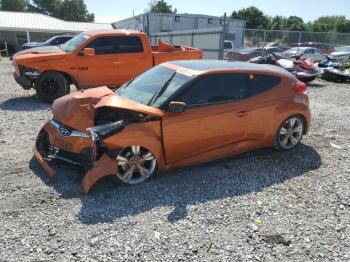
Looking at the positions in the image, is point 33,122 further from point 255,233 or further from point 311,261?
point 311,261

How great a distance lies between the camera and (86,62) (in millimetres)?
9188

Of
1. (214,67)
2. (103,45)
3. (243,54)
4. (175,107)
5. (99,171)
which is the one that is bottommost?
(99,171)

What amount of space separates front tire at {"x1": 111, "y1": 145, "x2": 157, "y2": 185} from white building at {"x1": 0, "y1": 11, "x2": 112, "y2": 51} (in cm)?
3591

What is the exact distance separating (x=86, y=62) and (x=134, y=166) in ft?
18.9

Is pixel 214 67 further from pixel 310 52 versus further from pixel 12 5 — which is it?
pixel 12 5

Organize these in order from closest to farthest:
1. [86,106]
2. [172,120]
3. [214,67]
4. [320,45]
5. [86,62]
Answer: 1. [172,120]
2. [86,106]
3. [214,67]
4. [86,62]
5. [320,45]

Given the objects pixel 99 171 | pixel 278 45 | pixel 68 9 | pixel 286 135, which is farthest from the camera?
pixel 68 9

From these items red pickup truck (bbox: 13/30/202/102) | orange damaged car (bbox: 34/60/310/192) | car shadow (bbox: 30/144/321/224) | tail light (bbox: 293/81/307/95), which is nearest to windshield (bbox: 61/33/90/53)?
red pickup truck (bbox: 13/30/202/102)

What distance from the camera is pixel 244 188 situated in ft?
14.6

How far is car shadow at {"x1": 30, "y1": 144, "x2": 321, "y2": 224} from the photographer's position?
3881mm

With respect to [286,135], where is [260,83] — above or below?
above

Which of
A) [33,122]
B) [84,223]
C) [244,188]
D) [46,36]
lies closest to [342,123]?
[244,188]

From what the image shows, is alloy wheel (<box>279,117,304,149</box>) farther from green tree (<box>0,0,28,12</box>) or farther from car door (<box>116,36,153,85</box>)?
green tree (<box>0,0,28,12</box>)

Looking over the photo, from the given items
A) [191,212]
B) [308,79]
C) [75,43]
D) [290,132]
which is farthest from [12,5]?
[191,212]
